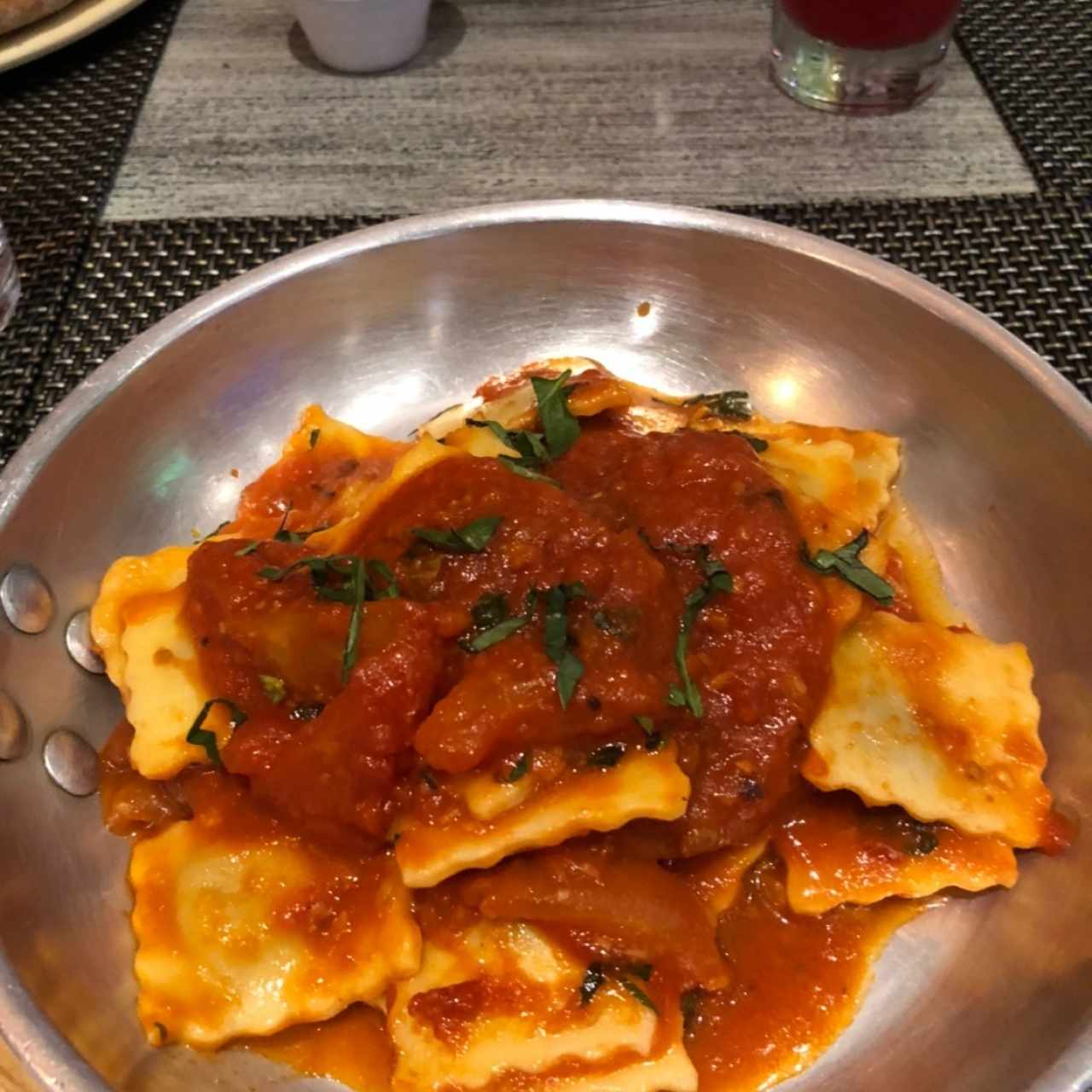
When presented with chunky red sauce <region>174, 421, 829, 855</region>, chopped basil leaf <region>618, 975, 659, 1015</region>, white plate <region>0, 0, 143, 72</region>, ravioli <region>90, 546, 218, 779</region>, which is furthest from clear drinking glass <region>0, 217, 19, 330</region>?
chopped basil leaf <region>618, 975, 659, 1015</region>

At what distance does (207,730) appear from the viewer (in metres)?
2.07

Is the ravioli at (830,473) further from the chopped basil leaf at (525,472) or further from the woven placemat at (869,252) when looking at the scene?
the woven placemat at (869,252)

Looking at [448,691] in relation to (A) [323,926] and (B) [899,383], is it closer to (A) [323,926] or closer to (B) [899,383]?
(A) [323,926]

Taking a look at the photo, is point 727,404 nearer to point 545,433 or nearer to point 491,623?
point 545,433

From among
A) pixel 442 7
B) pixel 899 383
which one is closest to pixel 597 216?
pixel 899 383

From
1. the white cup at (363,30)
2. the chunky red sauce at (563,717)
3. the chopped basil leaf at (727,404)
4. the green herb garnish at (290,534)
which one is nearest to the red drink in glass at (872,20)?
the white cup at (363,30)

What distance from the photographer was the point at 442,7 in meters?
4.88

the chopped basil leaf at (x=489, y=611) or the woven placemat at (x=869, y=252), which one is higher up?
the chopped basil leaf at (x=489, y=611)

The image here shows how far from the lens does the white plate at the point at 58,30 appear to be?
4.23 m

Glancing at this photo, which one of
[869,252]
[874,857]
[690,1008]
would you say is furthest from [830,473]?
[869,252]

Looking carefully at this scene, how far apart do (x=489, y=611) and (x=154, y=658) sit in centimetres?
76

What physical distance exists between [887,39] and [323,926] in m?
3.82

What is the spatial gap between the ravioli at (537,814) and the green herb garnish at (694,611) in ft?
0.36

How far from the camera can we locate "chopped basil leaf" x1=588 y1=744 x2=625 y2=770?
1.91 meters
